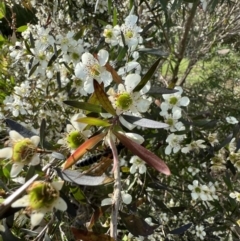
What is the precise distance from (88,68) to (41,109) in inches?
20.1

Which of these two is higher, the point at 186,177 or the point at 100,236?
the point at 100,236

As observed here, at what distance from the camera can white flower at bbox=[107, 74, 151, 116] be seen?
2.63 ft

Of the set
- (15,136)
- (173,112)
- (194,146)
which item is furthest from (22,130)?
(194,146)

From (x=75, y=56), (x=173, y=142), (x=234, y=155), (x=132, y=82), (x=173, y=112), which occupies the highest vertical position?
(x=132, y=82)

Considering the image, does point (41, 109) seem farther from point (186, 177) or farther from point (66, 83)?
point (186, 177)

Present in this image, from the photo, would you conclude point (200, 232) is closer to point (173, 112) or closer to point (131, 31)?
point (173, 112)

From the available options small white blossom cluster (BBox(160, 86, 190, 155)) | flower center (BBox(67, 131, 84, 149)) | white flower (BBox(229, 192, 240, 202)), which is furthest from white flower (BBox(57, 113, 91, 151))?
white flower (BBox(229, 192, 240, 202))

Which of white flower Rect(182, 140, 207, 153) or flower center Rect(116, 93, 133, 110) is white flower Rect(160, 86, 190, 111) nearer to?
white flower Rect(182, 140, 207, 153)

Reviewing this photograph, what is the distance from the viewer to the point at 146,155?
69cm

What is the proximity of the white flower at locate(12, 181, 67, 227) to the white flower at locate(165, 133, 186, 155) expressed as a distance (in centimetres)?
60

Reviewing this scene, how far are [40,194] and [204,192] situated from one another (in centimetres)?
83

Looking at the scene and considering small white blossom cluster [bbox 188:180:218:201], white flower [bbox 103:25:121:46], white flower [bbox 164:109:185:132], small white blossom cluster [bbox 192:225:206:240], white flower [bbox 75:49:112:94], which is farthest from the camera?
small white blossom cluster [bbox 192:225:206:240]

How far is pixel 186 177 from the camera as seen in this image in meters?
1.62

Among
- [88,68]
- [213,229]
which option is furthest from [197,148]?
[88,68]
